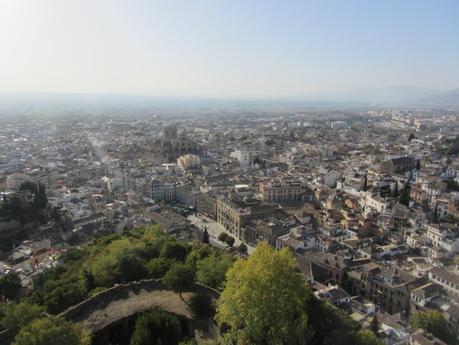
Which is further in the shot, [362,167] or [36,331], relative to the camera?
[362,167]

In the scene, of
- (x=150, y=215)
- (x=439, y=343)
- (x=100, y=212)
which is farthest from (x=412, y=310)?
(x=100, y=212)

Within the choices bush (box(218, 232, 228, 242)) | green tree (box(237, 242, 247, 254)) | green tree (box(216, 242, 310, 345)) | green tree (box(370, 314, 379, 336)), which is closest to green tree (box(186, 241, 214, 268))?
green tree (box(237, 242, 247, 254))

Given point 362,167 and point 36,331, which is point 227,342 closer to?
point 36,331

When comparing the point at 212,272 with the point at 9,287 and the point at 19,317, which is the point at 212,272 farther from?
the point at 9,287

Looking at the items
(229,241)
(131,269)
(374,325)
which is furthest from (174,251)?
(374,325)

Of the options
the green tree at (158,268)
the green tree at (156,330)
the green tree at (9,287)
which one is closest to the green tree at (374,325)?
the green tree at (156,330)

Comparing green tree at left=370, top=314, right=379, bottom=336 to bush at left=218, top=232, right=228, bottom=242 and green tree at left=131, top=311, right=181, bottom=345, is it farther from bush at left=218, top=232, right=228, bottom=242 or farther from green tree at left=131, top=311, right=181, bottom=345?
bush at left=218, top=232, right=228, bottom=242
